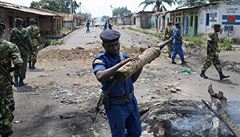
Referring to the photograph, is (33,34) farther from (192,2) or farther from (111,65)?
(192,2)

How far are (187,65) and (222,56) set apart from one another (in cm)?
374

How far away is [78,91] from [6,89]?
362 cm

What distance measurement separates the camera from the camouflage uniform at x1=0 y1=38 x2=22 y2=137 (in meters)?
4.46

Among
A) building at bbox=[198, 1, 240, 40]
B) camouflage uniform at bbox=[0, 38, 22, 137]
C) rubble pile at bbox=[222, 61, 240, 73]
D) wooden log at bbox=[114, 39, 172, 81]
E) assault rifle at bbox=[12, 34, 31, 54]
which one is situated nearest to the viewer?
wooden log at bbox=[114, 39, 172, 81]

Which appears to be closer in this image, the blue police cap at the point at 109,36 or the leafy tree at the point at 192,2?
the blue police cap at the point at 109,36

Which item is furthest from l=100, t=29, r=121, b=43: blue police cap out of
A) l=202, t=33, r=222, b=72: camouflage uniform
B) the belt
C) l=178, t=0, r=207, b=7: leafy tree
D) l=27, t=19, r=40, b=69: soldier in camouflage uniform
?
l=178, t=0, r=207, b=7: leafy tree

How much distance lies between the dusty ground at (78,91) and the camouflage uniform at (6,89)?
568 mm

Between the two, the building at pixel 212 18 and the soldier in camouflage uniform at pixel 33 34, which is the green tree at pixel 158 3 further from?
the soldier in camouflage uniform at pixel 33 34

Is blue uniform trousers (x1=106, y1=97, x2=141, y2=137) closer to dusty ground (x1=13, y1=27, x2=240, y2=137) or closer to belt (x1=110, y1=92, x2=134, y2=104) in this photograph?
belt (x1=110, y1=92, x2=134, y2=104)

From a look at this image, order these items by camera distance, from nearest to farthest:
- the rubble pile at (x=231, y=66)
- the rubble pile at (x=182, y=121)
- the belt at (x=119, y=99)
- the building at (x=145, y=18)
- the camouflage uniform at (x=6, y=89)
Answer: the belt at (x=119, y=99) → the rubble pile at (x=182, y=121) → the camouflage uniform at (x=6, y=89) → the rubble pile at (x=231, y=66) → the building at (x=145, y=18)

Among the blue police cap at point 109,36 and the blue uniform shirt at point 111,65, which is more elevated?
the blue police cap at point 109,36

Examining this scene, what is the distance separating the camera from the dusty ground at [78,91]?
5.38 meters

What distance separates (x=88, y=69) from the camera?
11398 millimetres

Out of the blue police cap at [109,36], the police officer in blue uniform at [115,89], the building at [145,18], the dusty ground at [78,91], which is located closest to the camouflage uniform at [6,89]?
the dusty ground at [78,91]
